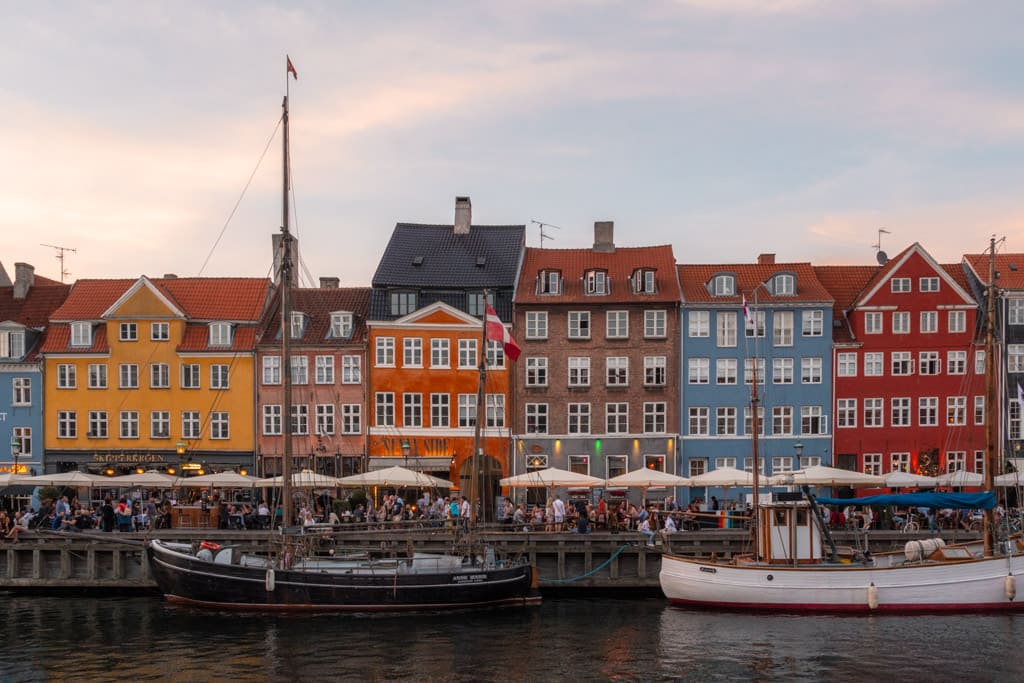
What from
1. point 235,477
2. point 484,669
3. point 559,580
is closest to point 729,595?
point 559,580

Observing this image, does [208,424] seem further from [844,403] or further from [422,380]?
[844,403]

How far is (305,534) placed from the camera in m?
39.3

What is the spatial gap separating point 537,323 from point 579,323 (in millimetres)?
2194

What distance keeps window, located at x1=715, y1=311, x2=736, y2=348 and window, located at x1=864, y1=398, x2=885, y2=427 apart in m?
7.62

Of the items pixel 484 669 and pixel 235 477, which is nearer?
pixel 484 669

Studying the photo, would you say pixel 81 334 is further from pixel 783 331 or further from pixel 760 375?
pixel 783 331

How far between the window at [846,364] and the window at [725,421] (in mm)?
6004

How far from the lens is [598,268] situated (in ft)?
202

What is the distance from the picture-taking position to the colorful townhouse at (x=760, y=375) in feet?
196

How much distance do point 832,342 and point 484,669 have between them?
3591 centimetres

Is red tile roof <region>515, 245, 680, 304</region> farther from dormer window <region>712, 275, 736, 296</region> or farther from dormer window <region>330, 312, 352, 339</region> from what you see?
dormer window <region>330, 312, 352, 339</region>

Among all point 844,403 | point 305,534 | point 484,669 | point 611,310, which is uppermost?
point 611,310

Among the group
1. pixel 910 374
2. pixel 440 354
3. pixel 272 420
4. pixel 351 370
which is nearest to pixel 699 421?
pixel 910 374

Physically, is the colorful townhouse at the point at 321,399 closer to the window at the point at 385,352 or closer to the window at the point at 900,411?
the window at the point at 385,352
